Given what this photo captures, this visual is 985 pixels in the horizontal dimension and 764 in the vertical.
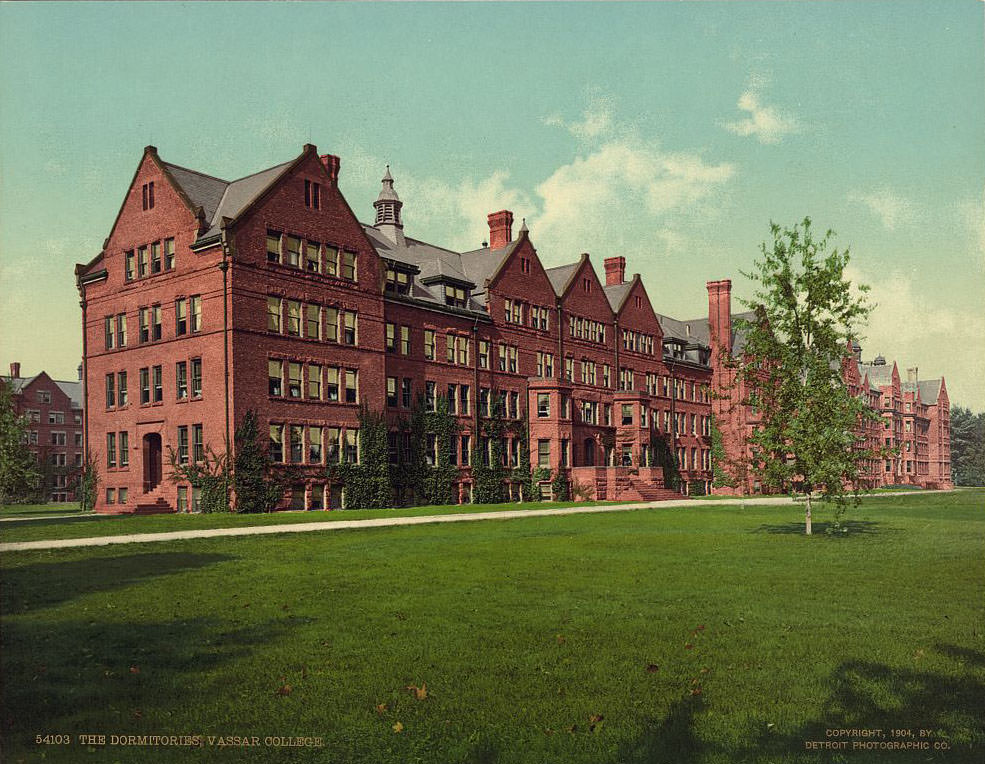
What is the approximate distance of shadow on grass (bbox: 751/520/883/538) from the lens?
26.0 metres

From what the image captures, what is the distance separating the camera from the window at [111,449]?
143 feet

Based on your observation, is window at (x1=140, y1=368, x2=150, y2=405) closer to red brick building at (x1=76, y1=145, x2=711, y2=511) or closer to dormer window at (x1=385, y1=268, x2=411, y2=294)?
red brick building at (x1=76, y1=145, x2=711, y2=511)

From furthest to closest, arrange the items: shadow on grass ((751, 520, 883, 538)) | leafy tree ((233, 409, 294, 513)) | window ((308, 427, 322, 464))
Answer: window ((308, 427, 322, 464))
leafy tree ((233, 409, 294, 513))
shadow on grass ((751, 520, 883, 538))

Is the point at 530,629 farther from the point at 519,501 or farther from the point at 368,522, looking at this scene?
the point at 519,501

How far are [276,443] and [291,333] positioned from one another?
17.5 feet

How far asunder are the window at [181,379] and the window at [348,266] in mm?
8929

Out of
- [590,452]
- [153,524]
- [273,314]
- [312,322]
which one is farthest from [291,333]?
[590,452]

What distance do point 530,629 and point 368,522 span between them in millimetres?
19937

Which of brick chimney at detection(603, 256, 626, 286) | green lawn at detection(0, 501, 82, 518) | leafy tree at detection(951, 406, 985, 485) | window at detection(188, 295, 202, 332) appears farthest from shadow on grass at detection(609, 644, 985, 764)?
leafy tree at detection(951, 406, 985, 485)

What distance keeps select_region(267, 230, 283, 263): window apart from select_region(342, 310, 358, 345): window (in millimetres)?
4920

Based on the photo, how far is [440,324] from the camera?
50.5m

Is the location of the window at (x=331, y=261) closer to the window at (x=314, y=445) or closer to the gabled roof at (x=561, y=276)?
the window at (x=314, y=445)

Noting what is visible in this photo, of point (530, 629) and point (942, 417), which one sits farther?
point (942, 417)

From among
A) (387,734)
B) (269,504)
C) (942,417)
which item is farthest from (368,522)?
(942,417)
